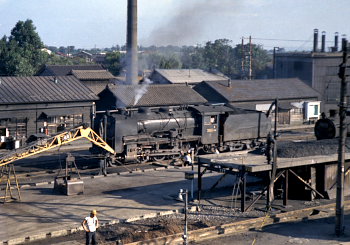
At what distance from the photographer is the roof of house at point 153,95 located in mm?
44581

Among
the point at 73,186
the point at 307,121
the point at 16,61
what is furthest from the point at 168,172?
the point at 16,61

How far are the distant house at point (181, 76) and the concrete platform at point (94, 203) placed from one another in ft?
109

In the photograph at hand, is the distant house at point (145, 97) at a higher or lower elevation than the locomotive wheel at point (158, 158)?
higher

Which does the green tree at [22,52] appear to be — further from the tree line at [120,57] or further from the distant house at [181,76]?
the distant house at [181,76]

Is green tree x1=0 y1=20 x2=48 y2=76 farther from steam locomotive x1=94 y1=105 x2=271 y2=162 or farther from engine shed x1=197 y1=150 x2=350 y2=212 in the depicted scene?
engine shed x1=197 y1=150 x2=350 y2=212

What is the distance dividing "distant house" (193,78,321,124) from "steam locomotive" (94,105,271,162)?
1256cm

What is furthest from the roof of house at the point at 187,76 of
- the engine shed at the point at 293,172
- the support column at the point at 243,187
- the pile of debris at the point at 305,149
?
the support column at the point at 243,187

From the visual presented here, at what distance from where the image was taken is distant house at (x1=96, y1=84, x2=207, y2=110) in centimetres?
4459

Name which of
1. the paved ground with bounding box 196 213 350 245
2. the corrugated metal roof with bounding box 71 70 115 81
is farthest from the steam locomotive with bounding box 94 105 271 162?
the corrugated metal roof with bounding box 71 70 115 81

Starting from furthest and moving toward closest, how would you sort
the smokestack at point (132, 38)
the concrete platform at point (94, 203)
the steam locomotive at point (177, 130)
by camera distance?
the smokestack at point (132, 38), the steam locomotive at point (177, 130), the concrete platform at point (94, 203)

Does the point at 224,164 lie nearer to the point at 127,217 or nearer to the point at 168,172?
the point at 127,217

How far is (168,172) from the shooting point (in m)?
30.4

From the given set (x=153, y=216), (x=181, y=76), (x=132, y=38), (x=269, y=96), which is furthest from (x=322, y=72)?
(x=153, y=216)

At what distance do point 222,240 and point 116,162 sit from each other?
14209 mm
